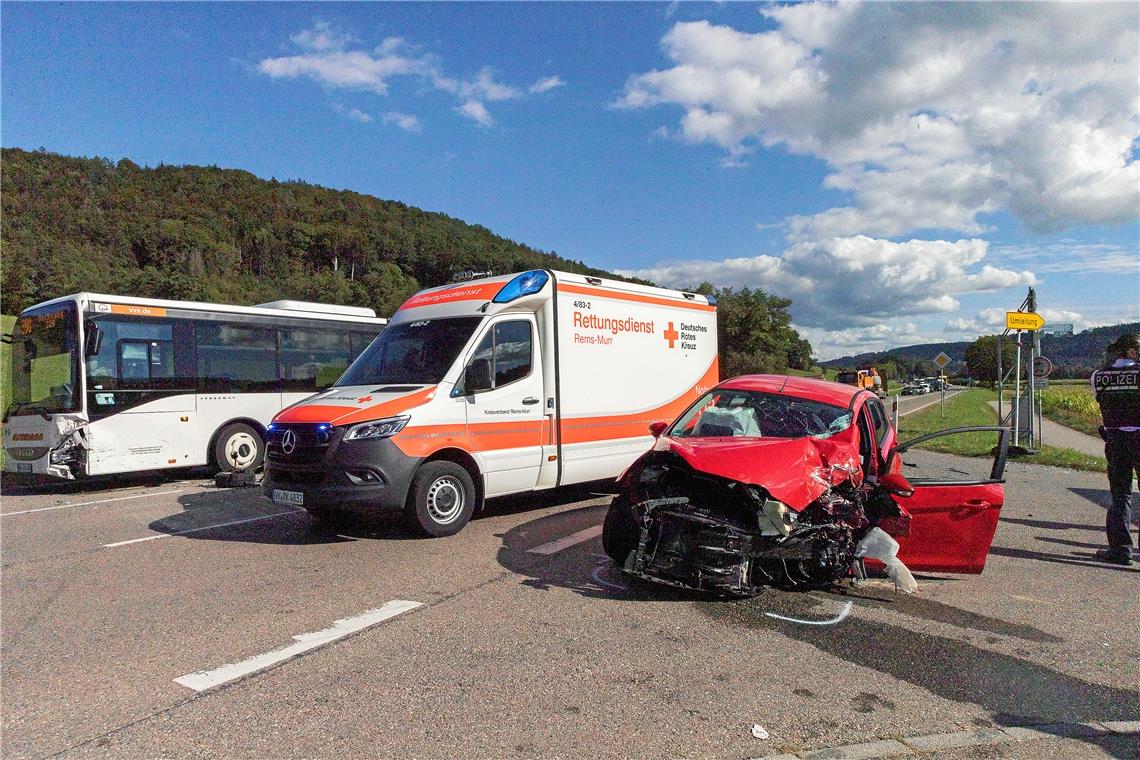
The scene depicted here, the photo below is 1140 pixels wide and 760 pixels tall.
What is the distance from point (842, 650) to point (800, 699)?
30.3 inches

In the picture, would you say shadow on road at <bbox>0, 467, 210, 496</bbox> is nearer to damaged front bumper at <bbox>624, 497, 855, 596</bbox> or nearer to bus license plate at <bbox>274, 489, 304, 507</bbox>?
bus license plate at <bbox>274, 489, 304, 507</bbox>

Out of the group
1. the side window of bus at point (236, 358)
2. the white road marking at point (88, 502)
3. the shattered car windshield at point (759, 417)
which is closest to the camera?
the shattered car windshield at point (759, 417)

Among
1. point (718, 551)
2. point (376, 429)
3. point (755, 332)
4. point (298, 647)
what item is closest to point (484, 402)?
point (376, 429)

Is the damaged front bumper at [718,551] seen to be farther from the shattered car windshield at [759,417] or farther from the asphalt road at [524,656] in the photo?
the shattered car windshield at [759,417]

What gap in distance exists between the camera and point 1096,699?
11.6 ft

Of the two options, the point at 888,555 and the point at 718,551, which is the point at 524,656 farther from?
the point at 888,555

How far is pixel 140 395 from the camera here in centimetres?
1098

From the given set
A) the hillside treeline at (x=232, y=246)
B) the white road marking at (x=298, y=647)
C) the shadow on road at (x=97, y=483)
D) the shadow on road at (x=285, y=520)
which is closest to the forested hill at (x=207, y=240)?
the hillside treeline at (x=232, y=246)

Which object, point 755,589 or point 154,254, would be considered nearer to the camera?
point 755,589

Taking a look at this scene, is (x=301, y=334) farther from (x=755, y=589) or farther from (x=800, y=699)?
(x=800, y=699)

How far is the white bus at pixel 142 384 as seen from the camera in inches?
408

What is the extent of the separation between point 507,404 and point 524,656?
3890 millimetres

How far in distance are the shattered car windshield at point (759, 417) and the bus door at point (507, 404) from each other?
→ 1983 millimetres

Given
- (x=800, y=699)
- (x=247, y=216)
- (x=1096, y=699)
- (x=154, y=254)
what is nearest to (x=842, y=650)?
(x=800, y=699)
